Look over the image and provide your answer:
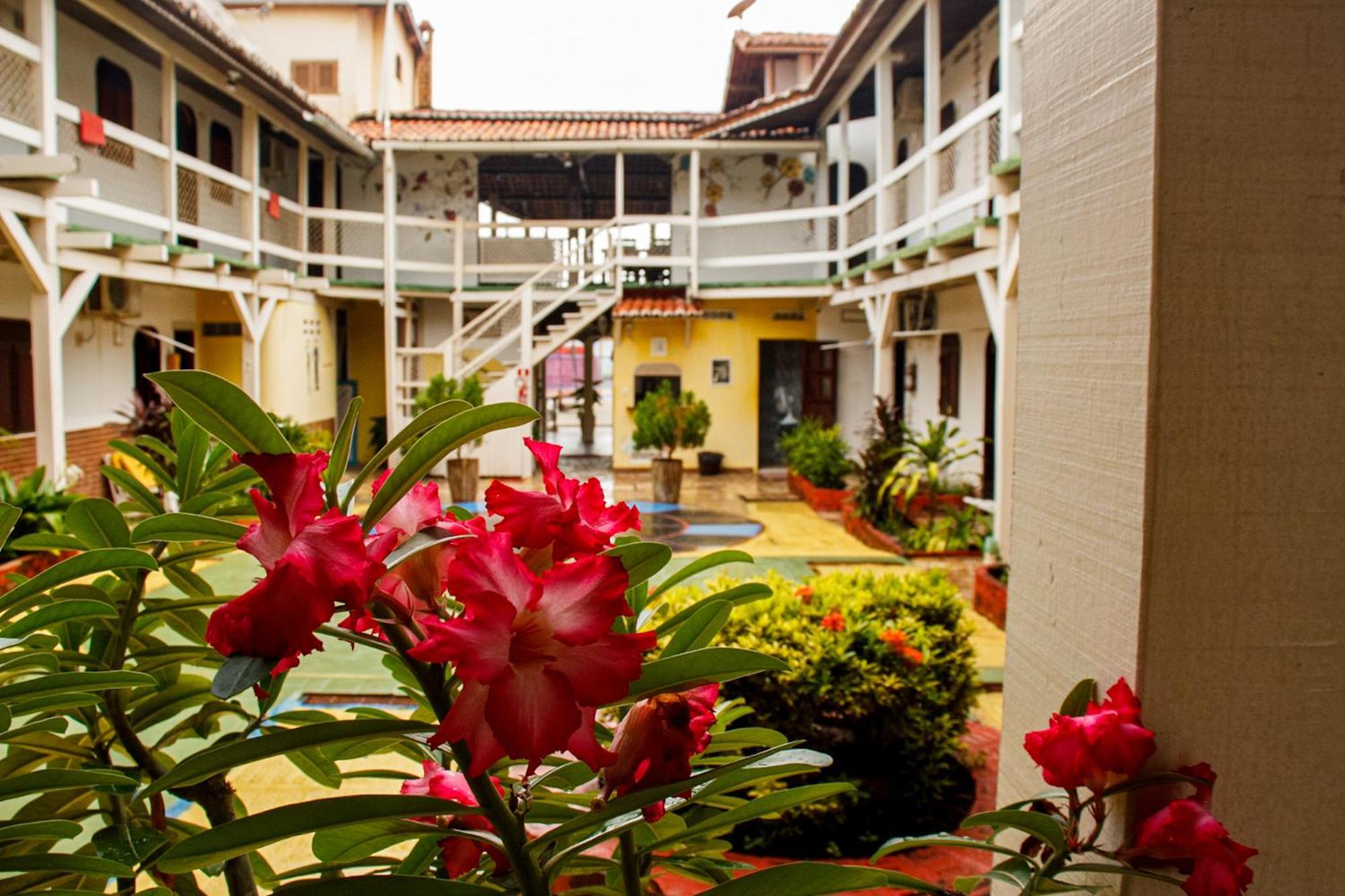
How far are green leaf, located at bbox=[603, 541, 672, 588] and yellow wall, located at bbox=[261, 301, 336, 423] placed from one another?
1347 cm

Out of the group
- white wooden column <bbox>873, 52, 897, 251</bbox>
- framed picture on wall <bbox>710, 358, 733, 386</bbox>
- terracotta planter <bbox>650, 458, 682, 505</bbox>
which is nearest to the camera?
white wooden column <bbox>873, 52, 897, 251</bbox>

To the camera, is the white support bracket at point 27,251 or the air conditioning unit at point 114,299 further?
the air conditioning unit at point 114,299

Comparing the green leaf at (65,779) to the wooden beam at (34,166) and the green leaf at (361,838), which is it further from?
the wooden beam at (34,166)

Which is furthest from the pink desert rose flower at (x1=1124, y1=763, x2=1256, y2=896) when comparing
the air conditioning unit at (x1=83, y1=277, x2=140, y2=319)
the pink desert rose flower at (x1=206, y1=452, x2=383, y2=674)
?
the air conditioning unit at (x1=83, y1=277, x2=140, y2=319)

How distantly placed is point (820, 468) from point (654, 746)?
42.3 feet

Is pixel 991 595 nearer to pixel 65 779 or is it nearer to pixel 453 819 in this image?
pixel 453 819

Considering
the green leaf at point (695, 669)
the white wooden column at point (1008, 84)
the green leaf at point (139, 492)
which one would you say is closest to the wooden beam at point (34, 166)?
the white wooden column at point (1008, 84)

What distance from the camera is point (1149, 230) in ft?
3.22

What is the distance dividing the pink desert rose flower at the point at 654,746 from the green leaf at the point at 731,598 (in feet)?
0.56

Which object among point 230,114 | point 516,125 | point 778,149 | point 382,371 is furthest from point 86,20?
point 778,149

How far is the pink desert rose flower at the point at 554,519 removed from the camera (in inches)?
29.8

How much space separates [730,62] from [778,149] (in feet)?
7.95

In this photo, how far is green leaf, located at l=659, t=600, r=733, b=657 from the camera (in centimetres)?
100

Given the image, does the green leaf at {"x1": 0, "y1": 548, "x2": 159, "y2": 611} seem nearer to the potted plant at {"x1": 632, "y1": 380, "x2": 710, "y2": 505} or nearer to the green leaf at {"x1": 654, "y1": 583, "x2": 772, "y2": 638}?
the green leaf at {"x1": 654, "y1": 583, "x2": 772, "y2": 638}
